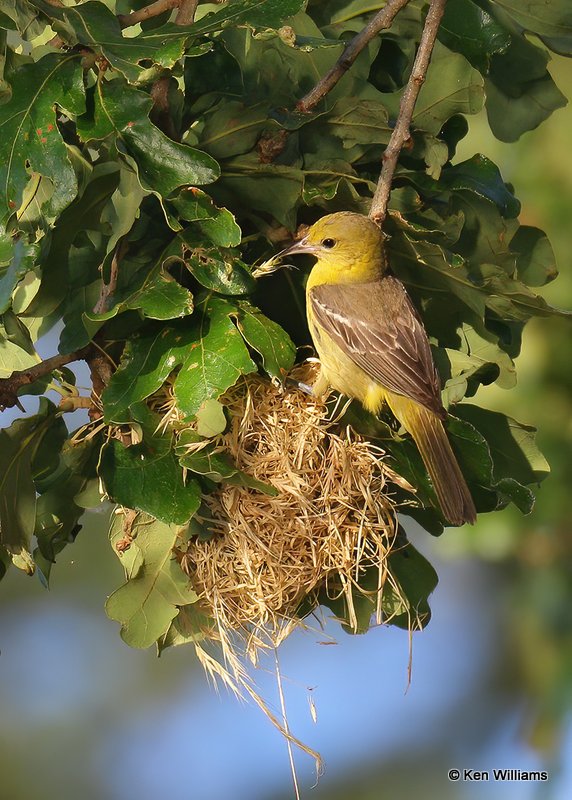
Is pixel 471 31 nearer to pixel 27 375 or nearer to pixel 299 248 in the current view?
pixel 299 248

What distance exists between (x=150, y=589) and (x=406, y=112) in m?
1.26

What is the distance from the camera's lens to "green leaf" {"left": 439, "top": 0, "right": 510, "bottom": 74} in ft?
7.93

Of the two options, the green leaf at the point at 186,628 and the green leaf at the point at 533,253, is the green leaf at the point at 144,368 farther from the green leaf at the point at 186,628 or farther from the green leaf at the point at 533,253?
the green leaf at the point at 533,253

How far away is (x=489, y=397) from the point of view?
3389mm

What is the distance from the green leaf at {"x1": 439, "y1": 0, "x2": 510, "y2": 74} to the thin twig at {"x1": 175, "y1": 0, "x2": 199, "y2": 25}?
590 mm

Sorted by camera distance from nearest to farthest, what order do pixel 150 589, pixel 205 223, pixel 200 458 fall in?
pixel 205 223 < pixel 200 458 < pixel 150 589

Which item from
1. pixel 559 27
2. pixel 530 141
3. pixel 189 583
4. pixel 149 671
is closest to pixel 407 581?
pixel 189 583

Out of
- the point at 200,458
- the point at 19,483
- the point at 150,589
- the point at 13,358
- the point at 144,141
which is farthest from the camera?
the point at 13,358

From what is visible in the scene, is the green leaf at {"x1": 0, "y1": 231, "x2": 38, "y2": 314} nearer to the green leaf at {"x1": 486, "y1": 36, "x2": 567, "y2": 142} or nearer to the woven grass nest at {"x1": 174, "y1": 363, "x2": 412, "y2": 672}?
the woven grass nest at {"x1": 174, "y1": 363, "x2": 412, "y2": 672}

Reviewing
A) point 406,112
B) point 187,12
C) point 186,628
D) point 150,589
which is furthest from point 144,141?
point 186,628

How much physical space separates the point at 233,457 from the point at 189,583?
34 cm

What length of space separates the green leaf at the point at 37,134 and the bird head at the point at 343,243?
0.58 meters

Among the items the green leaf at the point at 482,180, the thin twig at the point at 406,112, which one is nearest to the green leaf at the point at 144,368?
the thin twig at the point at 406,112

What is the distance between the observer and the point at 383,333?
8.96ft
